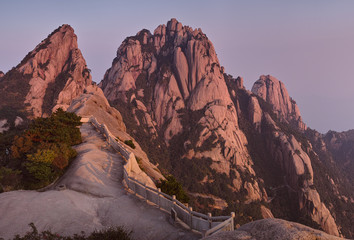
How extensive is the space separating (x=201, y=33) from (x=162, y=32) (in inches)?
1412

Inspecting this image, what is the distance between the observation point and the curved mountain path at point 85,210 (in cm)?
1166

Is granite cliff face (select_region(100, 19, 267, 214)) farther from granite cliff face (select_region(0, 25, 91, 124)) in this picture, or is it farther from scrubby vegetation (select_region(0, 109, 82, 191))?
scrubby vegetation (select_region(0, 109, 82, 191))

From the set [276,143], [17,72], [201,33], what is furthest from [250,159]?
[17,72]

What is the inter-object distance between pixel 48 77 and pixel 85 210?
12673 centimetres

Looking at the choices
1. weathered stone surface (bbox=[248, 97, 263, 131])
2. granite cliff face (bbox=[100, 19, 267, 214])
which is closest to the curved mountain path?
granite cliff face (bbox=[100, 19, 267, 214])

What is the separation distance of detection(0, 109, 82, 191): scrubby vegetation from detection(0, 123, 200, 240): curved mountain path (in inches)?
67.6

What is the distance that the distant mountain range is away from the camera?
99.9 meters

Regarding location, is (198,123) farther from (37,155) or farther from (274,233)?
(274,233)

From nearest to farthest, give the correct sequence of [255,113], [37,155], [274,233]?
1. [274,233]
2. [37,155]
3. [255,113]

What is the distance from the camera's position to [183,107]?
144 metres

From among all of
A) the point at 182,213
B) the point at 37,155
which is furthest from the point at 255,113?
the point at 37,155

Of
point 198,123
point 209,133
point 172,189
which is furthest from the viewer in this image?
point 198,123

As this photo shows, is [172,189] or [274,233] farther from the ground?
[274,233]

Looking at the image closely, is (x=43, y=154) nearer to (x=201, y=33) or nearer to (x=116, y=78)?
(x=116, y=78)
